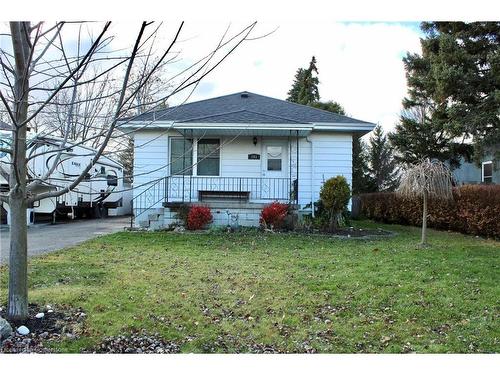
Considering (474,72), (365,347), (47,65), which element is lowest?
(365,347)

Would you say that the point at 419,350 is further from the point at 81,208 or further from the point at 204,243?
the point at 81,208

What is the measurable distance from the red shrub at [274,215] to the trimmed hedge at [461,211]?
2.96 metres

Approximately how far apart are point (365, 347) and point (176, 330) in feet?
5.76

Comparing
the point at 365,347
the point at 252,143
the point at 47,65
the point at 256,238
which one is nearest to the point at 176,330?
the point at 365,347

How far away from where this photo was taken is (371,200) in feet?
61.7

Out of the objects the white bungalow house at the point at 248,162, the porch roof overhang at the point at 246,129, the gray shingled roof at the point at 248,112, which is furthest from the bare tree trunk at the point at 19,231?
the white bungalow house at the point at 248,162

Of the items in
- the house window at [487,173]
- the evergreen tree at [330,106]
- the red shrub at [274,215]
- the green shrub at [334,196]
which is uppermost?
the evergreen tree at [330,106]

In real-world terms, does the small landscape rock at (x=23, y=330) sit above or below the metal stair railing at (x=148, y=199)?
below

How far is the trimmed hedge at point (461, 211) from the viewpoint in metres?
11.2

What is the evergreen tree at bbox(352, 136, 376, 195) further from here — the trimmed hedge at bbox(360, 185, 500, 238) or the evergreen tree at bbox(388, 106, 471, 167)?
the trimmed hedge at bbox(360, 185, 500, 238)

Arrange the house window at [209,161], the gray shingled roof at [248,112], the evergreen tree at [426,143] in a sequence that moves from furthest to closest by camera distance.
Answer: the evergreen tree at [426,143], the house window at [209,161], the gray shingled roof at [248,112]

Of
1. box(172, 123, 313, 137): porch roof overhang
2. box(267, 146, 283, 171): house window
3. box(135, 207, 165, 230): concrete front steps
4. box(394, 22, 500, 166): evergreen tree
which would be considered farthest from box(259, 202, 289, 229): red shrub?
box(394, 22, 500, 166): evergreen tree

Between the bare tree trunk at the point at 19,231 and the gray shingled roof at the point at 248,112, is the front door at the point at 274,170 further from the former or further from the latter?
the bare tree trunk at the point at 19,231

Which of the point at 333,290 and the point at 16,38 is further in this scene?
the point at 333,290
